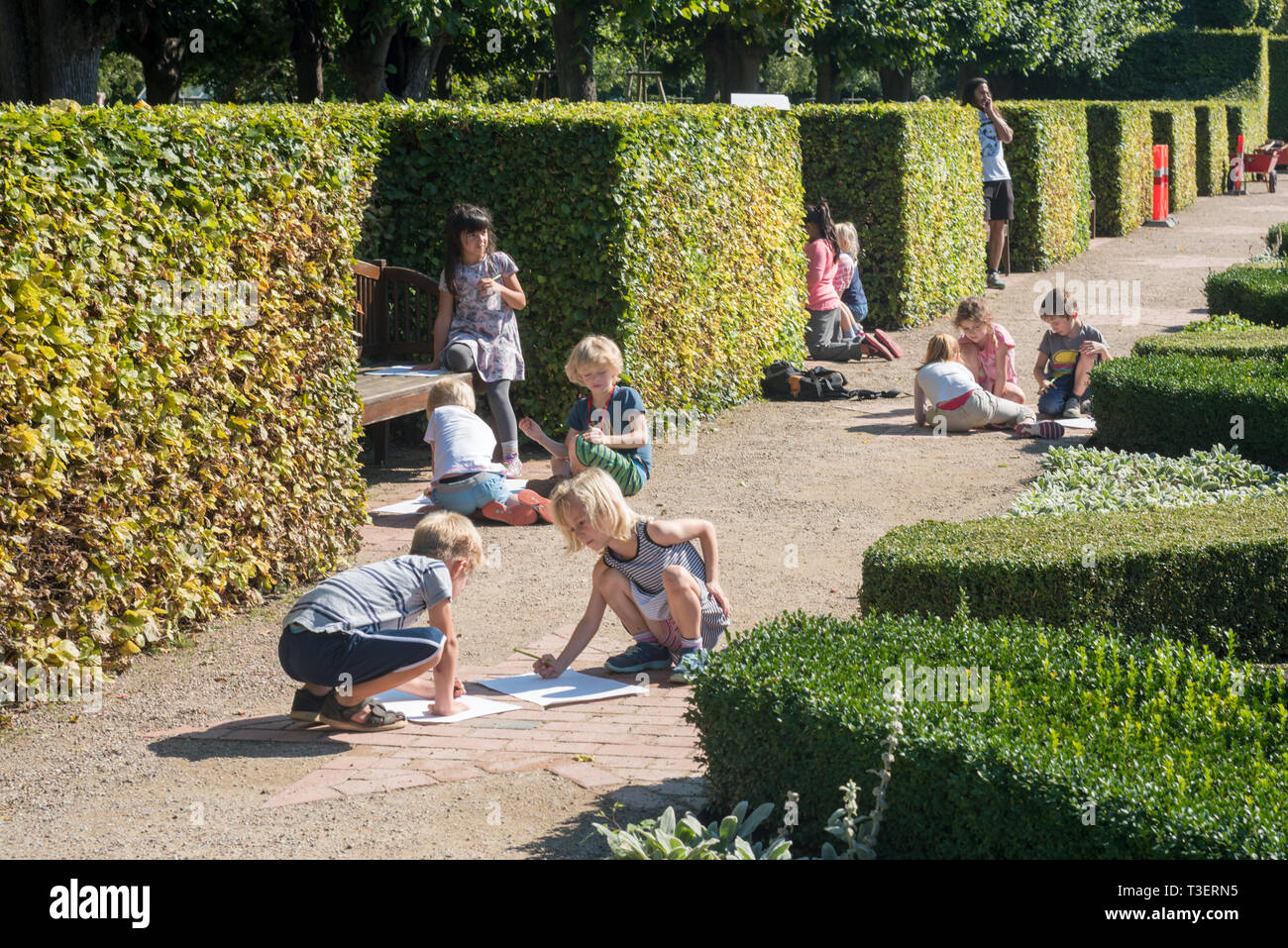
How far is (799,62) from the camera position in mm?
59062

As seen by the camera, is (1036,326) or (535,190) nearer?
(535,190)

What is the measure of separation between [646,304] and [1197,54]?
140 feet

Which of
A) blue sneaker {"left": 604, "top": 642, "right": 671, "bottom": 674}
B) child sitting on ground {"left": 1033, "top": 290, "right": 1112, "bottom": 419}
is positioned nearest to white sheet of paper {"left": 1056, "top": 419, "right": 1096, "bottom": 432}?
child sitting on ground {"left": 1033, "top": 290, "right": 1112, "bottom": 419}

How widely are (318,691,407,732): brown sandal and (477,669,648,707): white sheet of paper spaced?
1.95 ft

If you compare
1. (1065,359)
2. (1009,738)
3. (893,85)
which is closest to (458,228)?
(1065,359)

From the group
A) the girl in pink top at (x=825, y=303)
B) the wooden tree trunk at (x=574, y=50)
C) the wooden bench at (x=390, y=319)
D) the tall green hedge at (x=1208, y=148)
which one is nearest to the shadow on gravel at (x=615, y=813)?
the wooden bench at (x=390, y=319)

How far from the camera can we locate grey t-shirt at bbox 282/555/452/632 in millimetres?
5516

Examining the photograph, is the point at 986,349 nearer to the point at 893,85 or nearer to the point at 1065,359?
the point at 1065,359

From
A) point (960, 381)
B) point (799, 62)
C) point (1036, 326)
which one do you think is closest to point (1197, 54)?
point (799, 62)

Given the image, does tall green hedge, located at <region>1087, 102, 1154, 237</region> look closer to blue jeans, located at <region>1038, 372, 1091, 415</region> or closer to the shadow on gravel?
blue jeans, located at <region>1038, 372, 1091, 415</region>
